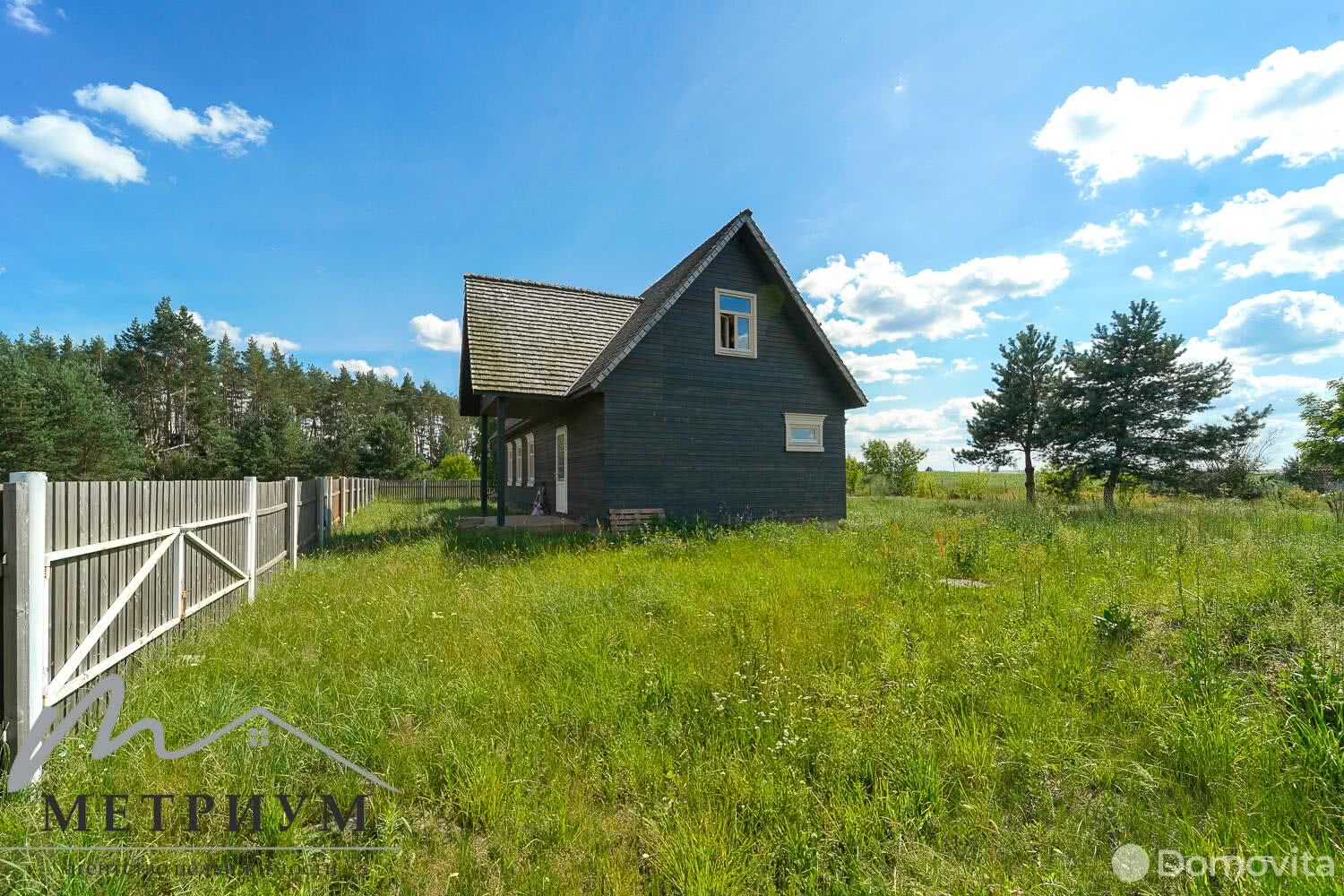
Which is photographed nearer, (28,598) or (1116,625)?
(28,598)

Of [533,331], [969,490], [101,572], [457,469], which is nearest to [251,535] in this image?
[101,572]

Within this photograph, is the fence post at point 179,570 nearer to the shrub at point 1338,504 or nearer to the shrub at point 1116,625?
the shrub at point 1116,625

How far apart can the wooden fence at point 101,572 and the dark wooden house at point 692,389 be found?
5730 mm

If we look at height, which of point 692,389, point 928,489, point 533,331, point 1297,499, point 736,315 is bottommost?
point 928,489

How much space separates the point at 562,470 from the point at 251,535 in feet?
28.5

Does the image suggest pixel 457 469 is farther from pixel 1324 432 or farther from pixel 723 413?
pixel 1324 432

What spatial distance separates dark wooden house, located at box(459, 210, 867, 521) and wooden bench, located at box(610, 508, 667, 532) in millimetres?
122

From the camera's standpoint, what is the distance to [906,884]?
210 centimetres

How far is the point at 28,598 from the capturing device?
2.84 meters

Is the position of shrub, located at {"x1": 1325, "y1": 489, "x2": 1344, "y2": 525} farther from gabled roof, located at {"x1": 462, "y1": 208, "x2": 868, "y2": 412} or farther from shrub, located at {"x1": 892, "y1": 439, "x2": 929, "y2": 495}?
shrub, located at {"x1": 892, "y1": 439, "x2": 929, "y2": 495}

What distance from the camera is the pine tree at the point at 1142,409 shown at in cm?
2080

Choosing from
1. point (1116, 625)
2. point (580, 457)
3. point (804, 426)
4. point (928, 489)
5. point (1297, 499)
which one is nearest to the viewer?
point (1116, 625)

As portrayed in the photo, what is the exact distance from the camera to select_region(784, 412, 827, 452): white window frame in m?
13.4

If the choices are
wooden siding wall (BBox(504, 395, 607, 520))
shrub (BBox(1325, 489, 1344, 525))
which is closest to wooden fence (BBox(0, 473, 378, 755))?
wooden siding wall (BBox(504, 395, 607, 520))
